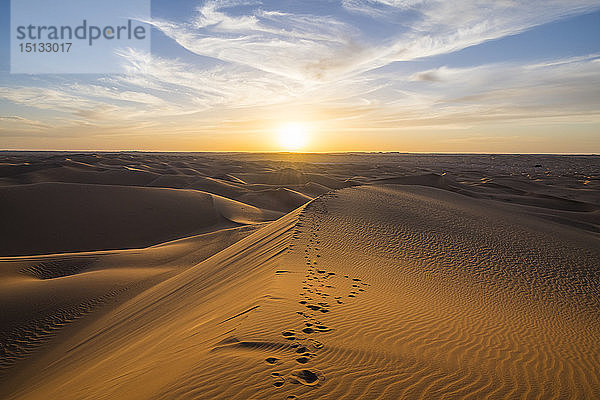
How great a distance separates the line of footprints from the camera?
9.56ft

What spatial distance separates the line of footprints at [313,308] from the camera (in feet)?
9.56

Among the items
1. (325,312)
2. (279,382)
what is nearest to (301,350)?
(279,382)

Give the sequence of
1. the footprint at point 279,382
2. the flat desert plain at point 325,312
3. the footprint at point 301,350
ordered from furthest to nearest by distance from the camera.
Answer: the footprint at point 301,350 → the flat desert plain at point 325,312 → the footprint at point 279,382

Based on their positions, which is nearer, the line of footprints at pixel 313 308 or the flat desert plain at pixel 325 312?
the line of footprints at pixel 313 308

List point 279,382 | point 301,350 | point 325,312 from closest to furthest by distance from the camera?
1. point 279,382
2. point 301,350
3. point 325,312

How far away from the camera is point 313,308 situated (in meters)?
4.48

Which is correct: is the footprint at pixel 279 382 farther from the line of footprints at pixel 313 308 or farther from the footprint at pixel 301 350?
the footprint at pixel 301 350

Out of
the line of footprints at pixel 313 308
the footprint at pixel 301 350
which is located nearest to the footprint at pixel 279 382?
the line of footprints at pixel 313 308

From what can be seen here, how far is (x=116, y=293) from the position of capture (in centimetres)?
868

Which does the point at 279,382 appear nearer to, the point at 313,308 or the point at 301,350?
the point at 301,350

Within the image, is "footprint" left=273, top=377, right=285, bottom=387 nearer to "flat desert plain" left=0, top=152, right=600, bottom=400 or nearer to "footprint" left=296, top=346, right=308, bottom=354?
"flat desert plain" left=0, top=152, right=600, bottom=400

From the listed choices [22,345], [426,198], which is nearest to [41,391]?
[22,345]

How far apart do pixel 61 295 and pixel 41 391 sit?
14.4 feet

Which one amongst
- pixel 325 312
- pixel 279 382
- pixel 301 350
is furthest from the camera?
pixel 325 312
